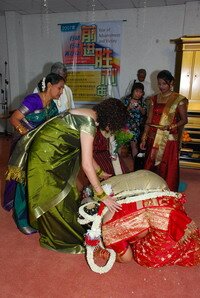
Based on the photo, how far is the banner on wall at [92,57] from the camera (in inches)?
192

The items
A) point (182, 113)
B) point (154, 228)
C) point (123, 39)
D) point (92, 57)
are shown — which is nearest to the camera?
point (154, 228)

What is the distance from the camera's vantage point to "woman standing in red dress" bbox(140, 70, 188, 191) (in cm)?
269

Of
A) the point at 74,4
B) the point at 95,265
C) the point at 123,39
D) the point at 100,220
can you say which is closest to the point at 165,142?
the point at 100,220

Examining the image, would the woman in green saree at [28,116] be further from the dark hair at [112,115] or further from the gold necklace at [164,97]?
the gold necklace at [164,97]

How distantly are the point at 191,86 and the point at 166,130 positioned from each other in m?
1.32

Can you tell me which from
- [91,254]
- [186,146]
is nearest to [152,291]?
[91,254]

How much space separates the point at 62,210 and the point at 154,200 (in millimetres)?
633

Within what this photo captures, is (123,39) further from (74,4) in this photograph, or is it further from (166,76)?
(166,76)

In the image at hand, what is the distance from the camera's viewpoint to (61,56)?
5320mm

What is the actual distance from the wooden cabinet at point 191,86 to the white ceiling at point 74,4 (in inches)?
44.3

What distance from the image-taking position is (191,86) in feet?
12.1

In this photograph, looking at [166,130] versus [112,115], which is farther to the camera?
[166,130]

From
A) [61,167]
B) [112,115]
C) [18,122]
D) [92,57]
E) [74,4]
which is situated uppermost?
[74,4]

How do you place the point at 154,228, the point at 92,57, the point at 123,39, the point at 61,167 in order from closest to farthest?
the point at 154,228, the point at 61,167, the point at 123,39, the point at 92,57
